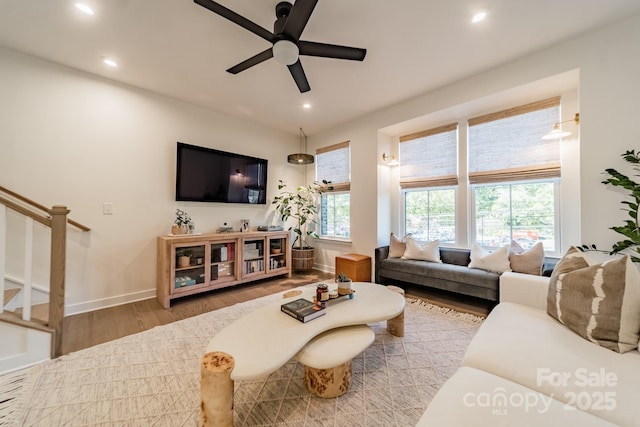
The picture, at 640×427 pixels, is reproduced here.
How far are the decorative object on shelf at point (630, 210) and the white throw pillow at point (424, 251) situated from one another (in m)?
1.61

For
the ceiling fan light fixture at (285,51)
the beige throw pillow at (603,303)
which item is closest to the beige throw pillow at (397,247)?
the beige throw pillow at (603,303)

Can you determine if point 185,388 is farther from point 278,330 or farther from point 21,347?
point 21,347

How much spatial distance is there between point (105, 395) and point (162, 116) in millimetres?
3169

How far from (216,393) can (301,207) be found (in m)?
3.88

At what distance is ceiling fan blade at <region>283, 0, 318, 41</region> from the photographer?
1.49 metres

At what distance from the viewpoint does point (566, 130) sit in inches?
106

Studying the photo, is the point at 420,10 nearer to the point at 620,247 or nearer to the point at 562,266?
the point at 562,266

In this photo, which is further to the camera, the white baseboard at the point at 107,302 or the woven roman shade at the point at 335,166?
the woven roman shade at the point at 335,166

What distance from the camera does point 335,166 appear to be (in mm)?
4629

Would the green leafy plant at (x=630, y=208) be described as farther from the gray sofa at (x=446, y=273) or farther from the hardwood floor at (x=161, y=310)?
the hardwood floor at (x=161, y=310)

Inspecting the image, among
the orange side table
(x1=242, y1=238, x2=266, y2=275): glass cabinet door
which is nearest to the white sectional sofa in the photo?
the orange side table

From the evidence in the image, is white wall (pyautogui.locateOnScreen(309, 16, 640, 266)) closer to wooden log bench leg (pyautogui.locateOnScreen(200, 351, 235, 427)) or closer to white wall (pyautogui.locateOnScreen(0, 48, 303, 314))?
wooden log bench leg (pyautogui.locateOnScreen(200, 351, 235, 427))

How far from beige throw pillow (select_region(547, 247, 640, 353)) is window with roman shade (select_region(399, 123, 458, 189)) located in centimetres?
231

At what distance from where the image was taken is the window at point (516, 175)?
2818 mm
